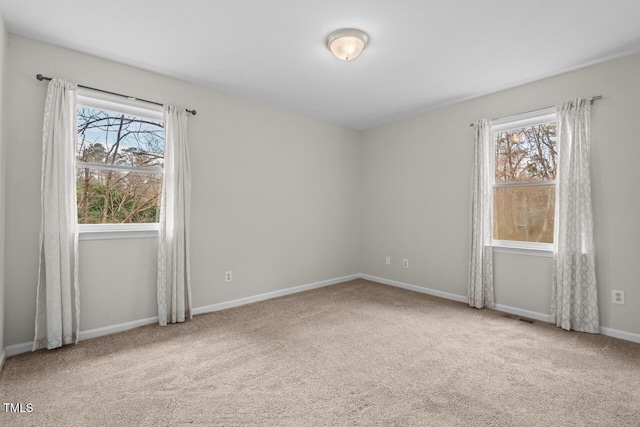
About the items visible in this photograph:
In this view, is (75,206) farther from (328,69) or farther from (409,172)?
(409,172)

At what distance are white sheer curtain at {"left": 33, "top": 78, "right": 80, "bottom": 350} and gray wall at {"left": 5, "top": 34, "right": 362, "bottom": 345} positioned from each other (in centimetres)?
10

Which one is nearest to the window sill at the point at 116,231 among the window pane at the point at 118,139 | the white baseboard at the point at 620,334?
the window pane at the point at 118,139

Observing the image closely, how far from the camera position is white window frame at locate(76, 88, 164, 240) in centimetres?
279

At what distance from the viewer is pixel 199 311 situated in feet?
11.2

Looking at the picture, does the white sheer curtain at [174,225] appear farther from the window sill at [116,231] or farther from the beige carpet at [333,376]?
the beige carpet at [333,376]

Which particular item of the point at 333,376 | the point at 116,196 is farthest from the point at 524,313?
the point at 116,196

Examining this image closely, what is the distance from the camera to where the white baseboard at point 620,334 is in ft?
8.85

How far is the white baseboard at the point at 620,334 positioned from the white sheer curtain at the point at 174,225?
3999mm

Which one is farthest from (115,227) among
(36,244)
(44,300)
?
(44,300)

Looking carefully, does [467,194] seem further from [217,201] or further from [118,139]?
[118,139]

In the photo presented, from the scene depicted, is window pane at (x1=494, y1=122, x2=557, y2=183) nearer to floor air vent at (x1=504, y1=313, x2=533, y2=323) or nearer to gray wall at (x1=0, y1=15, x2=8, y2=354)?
floor air vent at (x1=504, y1=313, x2=533, y2=323)

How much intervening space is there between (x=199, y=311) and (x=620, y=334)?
13.4 feet

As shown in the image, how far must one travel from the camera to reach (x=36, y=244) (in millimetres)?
2527

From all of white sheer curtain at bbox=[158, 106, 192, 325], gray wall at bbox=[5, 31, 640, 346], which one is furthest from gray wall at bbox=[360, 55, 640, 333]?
white sheer curtain at bbox=[158, 106, 192, 325]
